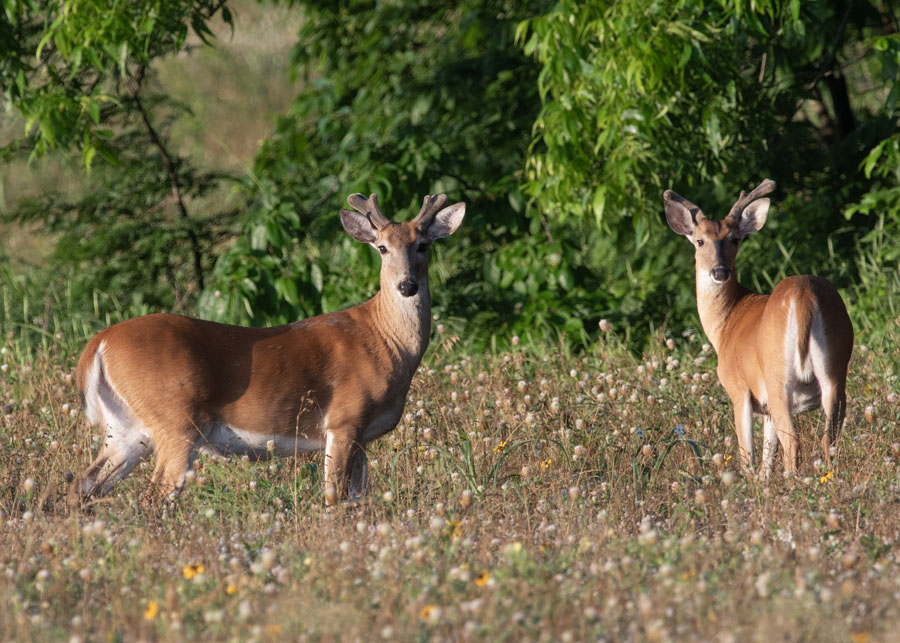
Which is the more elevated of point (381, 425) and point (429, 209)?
point (429, 209)

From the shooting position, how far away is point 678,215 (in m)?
6.52

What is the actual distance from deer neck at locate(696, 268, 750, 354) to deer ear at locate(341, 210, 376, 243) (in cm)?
171

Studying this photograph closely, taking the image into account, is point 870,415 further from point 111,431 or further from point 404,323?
point 111,431

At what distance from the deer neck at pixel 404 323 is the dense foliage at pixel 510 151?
1.62 metres

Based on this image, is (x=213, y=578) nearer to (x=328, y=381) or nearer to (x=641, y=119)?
(x=328, y=381)

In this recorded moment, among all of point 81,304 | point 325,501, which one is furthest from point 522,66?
point 325,501

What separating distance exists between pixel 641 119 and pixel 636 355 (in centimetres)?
191

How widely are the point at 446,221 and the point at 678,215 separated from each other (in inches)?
52.1

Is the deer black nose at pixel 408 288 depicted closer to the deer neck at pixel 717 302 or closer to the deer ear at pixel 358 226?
the deer ear at pixel 358 226

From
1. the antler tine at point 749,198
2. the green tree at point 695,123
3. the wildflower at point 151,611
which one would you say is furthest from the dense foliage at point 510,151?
the wildflower at point 151,611

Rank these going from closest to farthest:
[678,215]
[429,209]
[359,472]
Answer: [359,472]
[429,209]
[678,215]

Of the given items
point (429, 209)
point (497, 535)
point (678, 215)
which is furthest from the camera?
point (678, 215)

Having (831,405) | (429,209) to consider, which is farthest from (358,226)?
(831,405)

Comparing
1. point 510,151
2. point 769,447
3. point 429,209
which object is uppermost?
point 429,209
